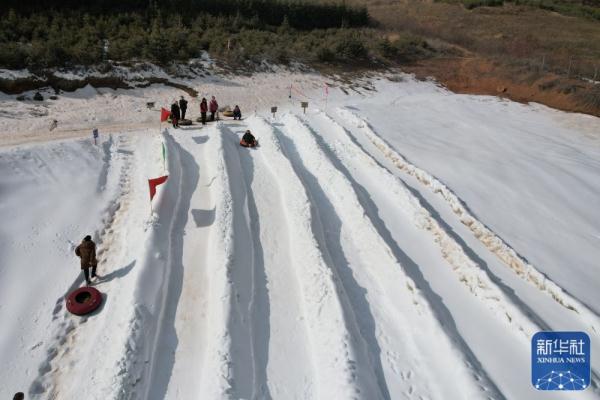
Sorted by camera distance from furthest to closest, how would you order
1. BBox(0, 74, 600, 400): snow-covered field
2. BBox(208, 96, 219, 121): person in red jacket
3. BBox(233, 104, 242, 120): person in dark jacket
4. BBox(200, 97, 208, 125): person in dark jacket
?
BBox(233, 104, 242, 120): person in dark jacket < BBox(208, 96, 219, 121): person in red jacket < BBox(200, 97, 208, 125): person in dark jacket < BBox(0, 74, 600, 400): snow-covered field

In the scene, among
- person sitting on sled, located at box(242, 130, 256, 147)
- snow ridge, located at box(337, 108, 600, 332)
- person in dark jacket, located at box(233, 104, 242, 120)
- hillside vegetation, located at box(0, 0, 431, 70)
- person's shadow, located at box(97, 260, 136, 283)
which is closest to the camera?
snow ridge, located at box(337, 108, 600, 332)

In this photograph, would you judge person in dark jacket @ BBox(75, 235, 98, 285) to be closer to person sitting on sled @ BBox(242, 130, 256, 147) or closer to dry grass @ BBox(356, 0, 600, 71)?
person sitting on sled @ BBox(242, 130, 256, 147)

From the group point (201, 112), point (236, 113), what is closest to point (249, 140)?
point (201, 112)

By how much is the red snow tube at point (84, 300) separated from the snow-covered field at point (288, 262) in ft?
0.67

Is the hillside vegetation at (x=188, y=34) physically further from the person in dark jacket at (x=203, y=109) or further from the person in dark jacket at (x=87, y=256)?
the person in dark jacket at (x=87, y=256)

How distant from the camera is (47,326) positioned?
27.8ft

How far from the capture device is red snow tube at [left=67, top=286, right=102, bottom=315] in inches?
345

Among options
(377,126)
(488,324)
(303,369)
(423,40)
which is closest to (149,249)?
(303,369)

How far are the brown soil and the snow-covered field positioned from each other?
11.7 metres

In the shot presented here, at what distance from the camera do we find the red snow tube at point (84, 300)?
8.76 meters

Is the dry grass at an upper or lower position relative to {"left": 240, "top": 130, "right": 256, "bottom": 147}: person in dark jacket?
upper

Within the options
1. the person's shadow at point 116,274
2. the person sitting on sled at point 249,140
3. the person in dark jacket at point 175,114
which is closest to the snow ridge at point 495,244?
the person sitting on sled at point 249,140

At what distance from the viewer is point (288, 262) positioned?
1060 cm

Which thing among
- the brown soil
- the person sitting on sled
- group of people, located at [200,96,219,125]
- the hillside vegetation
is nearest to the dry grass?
the brown soil
